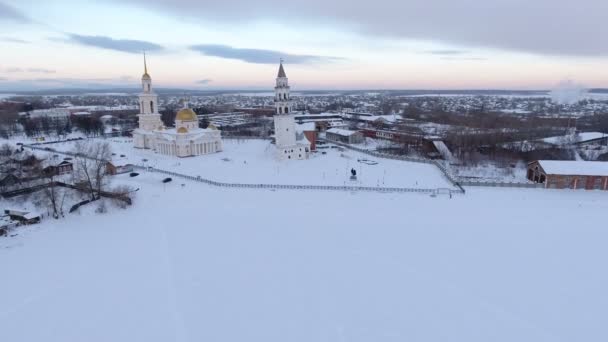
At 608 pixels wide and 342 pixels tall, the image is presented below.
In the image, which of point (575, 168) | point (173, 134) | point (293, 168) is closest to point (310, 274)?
point (293, 168)

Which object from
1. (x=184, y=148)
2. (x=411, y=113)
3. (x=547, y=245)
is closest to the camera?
(x=547, y=245)

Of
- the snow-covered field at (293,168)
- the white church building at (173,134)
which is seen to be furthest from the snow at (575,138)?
the white church building at (173,134)

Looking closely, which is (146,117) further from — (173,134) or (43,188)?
(43,188)

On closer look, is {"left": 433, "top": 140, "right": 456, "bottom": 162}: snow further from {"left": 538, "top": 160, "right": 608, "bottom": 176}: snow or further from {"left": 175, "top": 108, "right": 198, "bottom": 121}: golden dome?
{"left": 175, "top": 108, "right": 198, "bottom": 121}: golden dome

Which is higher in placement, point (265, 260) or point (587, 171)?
point (587, 171)

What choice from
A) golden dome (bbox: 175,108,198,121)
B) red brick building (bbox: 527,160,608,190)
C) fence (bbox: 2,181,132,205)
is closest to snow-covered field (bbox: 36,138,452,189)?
golden dome (bbox: 175,108,198,121)

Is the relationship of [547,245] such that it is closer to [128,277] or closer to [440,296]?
[440,296]

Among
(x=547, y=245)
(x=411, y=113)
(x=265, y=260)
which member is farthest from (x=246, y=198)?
(x=411, y=113)
